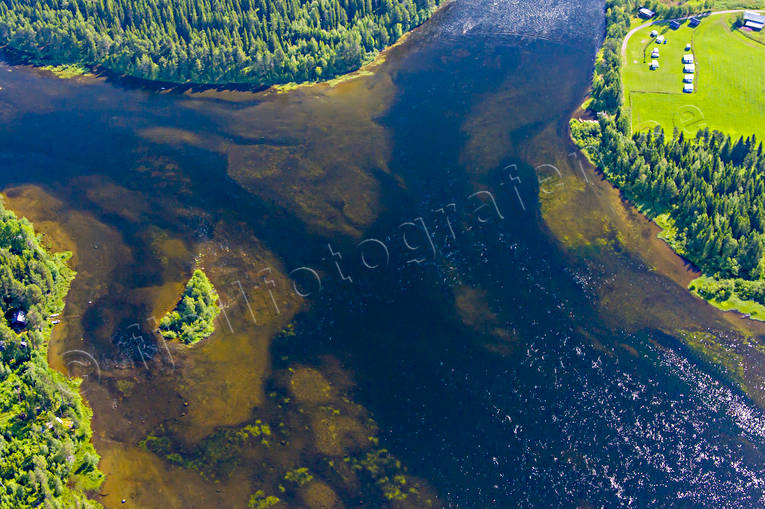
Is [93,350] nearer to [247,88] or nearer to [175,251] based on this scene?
[175,251]

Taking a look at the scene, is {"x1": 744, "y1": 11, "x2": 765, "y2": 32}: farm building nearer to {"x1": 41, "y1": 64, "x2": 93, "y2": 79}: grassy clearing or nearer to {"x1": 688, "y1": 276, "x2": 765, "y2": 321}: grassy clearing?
{"x1": 688, "y1": 276, "x2": 765, "y2": 321}: grassy clearing

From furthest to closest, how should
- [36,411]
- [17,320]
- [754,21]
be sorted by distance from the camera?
1. [754,21]
2. [17,320]
3. [36,411]

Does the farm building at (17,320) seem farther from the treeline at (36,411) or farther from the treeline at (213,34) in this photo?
the treeline at (213,34)

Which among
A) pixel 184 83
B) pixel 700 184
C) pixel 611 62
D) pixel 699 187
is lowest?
pixel 699 187

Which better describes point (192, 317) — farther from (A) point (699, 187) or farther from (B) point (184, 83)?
(A) point (699, 187)

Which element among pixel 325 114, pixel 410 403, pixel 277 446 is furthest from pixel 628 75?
pixel 277 446

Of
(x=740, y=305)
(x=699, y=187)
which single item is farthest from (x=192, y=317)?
(x=699, y=187)

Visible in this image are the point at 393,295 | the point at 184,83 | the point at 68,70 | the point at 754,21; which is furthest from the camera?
the point at 68,70
